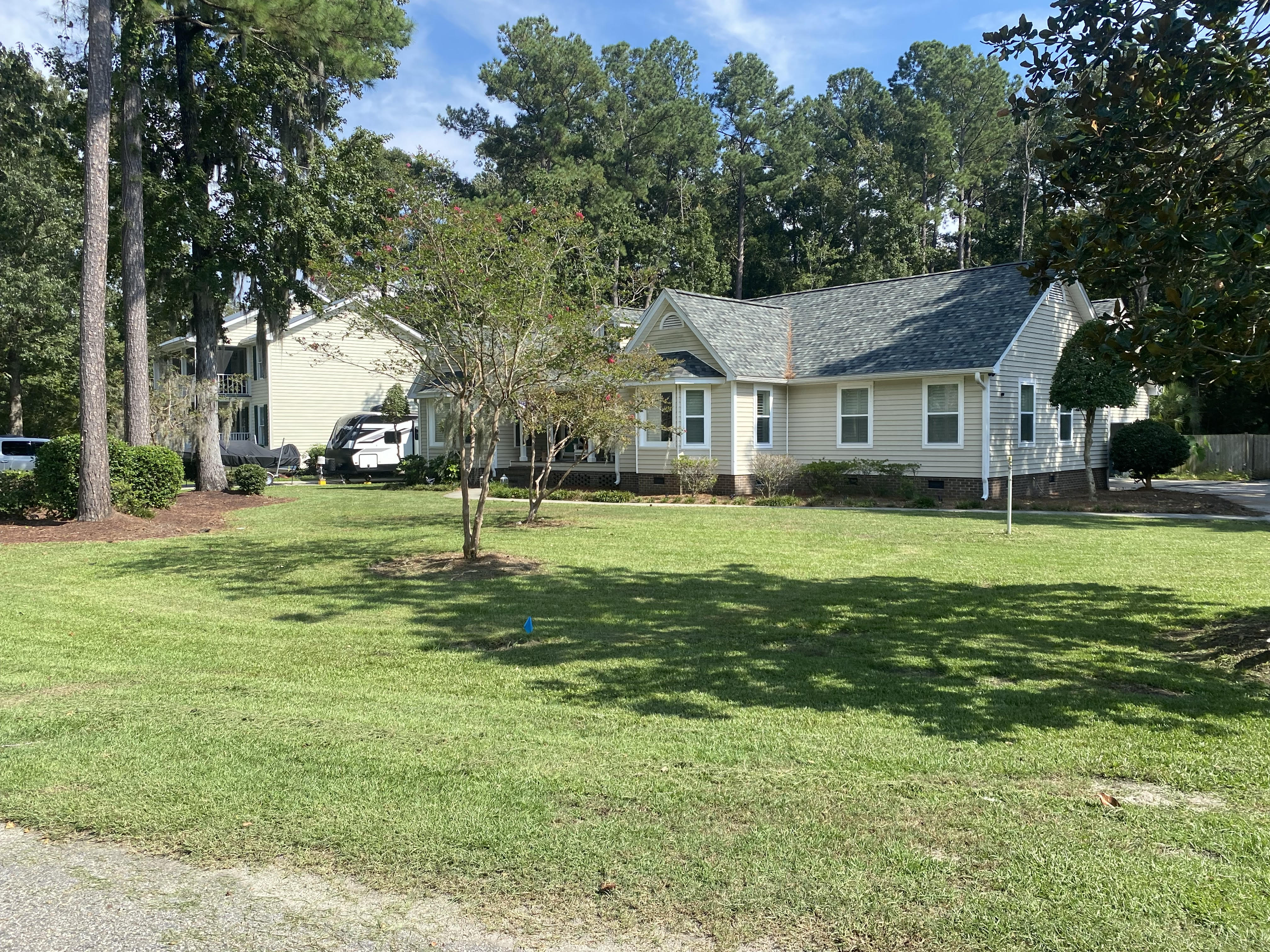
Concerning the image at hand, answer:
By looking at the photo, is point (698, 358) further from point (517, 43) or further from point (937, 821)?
point (517, 43)

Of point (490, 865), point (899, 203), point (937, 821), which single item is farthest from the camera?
point (899, 203)

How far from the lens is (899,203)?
4803 centimetres

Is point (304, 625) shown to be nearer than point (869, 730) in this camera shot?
No

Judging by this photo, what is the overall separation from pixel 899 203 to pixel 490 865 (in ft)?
161

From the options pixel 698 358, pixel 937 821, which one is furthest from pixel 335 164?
pixel 937 821

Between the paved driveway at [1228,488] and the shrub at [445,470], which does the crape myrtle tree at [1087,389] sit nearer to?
the paved driveway at [1228,488]

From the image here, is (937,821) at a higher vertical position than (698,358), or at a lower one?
lower

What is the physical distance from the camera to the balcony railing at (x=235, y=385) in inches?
1459

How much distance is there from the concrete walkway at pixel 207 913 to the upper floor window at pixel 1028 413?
20.7 meters

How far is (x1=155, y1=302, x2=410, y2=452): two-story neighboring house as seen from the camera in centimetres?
3803

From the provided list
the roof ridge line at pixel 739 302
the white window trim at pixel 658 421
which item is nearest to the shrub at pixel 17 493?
the white window trim at pixel 658 421

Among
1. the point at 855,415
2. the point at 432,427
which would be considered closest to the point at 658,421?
the point at 855,415

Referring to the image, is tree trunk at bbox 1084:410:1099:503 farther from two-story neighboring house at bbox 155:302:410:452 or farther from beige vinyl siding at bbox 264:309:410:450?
two-story neighboring house at bbox 155:302:410:452

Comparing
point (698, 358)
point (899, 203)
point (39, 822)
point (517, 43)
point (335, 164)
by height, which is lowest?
point (39, 822)
